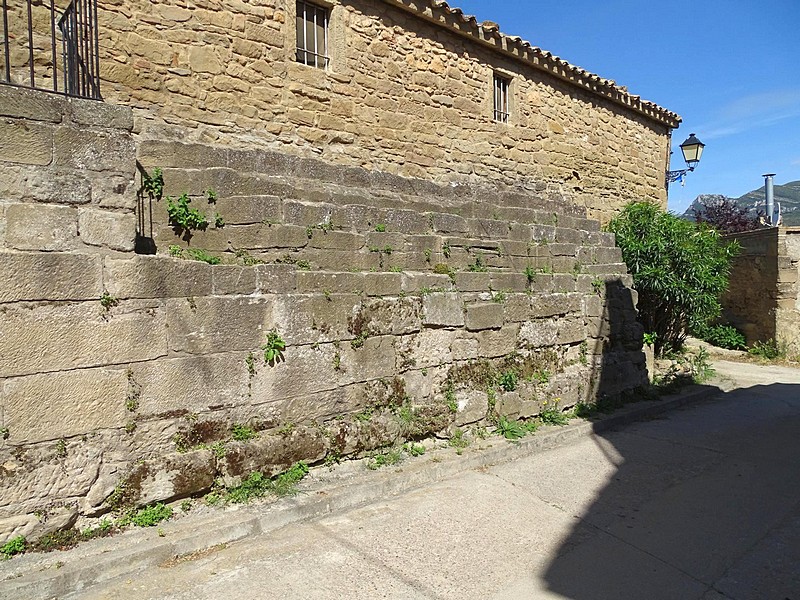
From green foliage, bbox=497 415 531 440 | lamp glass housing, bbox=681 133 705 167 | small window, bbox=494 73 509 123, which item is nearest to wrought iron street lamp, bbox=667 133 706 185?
lamp glass housing, bbox=681 133 705 167

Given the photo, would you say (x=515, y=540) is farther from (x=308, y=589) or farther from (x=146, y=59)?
(x=146, y=59)

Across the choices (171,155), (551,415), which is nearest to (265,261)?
(171,155)

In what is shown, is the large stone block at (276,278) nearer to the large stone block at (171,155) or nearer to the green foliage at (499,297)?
the large stone block at (171,155)

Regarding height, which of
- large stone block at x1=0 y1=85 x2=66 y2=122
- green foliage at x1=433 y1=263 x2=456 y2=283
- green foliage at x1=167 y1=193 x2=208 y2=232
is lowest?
green foliage at x1=433 y1=263 x2=456 y2=283

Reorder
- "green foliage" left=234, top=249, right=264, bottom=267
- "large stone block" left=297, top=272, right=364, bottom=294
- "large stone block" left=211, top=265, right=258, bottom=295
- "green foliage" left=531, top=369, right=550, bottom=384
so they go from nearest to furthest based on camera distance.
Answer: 1. "large stone block" left=211, top=265, right=258, bottom=295
2. "green foliage" left=234, top=249, right=264, bottom=267
3. "large stone block" left=297, top=272, right=364, bottom=294
4. "green foliage" left=531, top=369, right=550, bottom=384

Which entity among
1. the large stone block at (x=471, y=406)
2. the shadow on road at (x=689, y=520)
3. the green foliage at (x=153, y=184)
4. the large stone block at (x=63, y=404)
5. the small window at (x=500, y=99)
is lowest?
the shadow on road at (x=689, y=520)

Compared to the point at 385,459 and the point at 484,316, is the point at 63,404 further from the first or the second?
the point at 484,316

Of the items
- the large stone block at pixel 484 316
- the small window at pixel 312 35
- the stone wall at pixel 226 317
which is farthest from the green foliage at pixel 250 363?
the small window at pixel 312 35

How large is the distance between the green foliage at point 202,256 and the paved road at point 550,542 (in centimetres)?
190

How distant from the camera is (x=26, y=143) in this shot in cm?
326

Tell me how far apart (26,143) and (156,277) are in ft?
3.34

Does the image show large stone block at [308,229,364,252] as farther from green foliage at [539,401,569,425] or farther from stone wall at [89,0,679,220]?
green foliage at [539,401,569,425]

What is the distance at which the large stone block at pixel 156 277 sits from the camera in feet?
11.4

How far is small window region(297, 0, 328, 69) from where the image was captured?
7.68m
